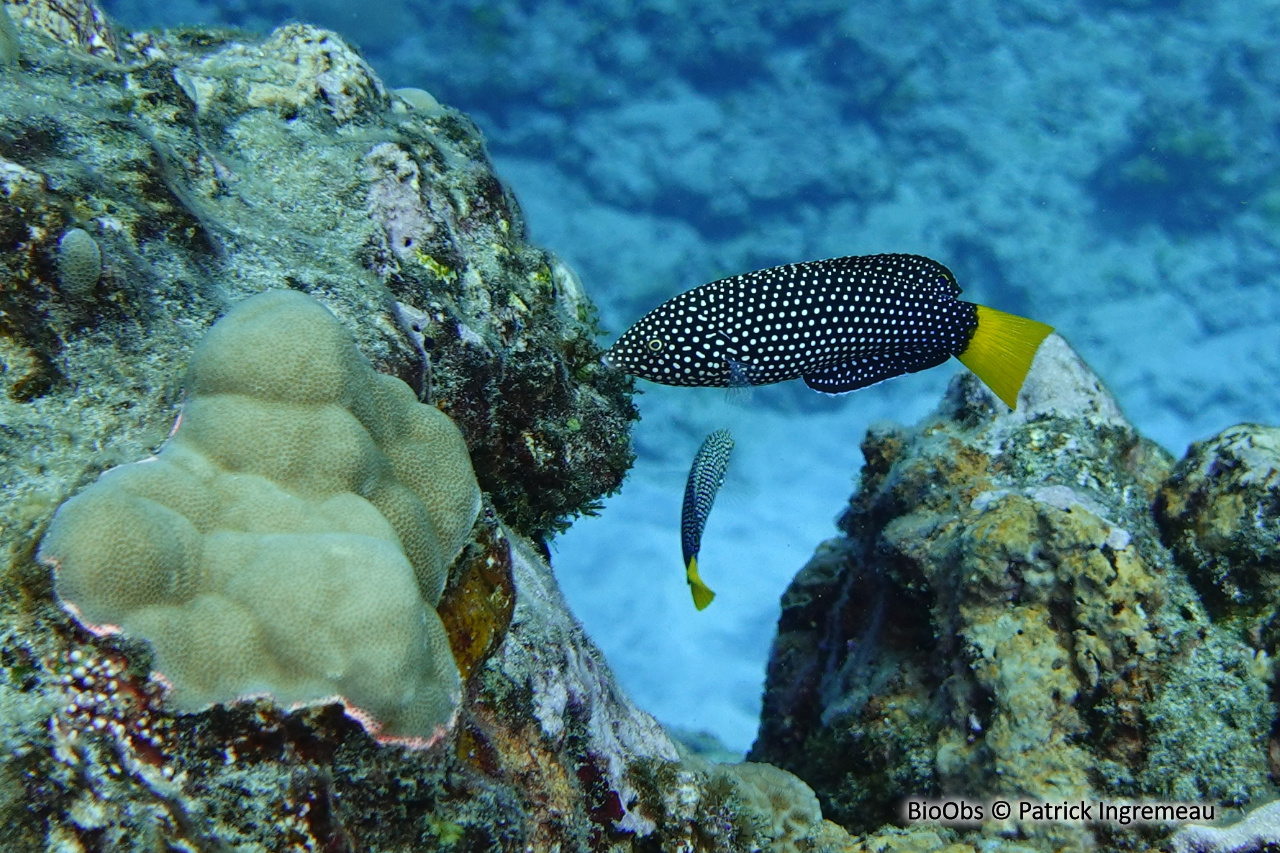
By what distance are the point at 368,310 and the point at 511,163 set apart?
21.8 metres

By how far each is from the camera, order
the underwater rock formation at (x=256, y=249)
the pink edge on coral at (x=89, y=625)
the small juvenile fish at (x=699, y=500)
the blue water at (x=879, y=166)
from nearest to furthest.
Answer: the pink edge on coral at (x=89, y=625) → the underwater rock formation at (x=256, y=249) → the small juvenile fish at (x=699, y=500) → the blue water at (x=879, y=166)

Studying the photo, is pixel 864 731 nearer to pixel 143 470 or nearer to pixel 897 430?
pixel 897 430

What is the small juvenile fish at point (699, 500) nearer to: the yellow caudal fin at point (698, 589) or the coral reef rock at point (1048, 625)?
the yellow caudal fin at point (698, 589)

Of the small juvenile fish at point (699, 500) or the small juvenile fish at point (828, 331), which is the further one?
the small juvenile fish at point (699, 500)

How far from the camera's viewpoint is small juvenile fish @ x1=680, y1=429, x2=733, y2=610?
6.05 m

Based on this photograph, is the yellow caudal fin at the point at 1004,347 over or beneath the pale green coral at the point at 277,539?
over

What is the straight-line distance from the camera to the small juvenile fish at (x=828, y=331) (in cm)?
403

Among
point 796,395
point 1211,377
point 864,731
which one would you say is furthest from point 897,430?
point 1211,377

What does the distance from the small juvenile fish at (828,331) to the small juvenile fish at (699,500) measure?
1879 mm

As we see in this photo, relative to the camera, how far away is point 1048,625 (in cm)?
434

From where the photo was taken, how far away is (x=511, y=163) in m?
23.3

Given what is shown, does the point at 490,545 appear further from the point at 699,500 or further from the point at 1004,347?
the point at 699,500

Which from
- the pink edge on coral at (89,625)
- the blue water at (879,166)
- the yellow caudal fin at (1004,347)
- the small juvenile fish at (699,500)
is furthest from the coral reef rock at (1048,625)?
the blue water at (879,166)

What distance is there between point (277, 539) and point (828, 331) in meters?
3.12
